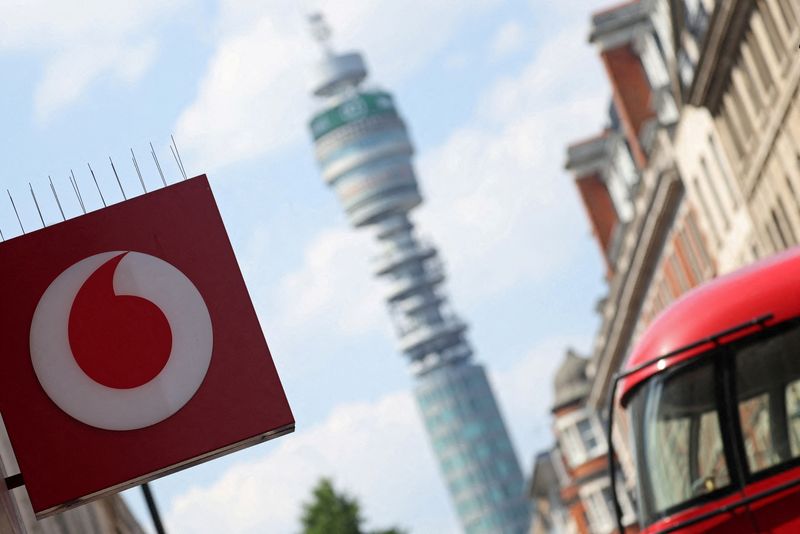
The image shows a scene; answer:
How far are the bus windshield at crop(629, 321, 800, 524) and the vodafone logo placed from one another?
→ 4.53 metres

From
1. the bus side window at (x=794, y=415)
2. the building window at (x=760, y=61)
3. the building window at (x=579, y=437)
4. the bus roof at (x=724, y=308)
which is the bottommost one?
the building window at (x=579, y=437)

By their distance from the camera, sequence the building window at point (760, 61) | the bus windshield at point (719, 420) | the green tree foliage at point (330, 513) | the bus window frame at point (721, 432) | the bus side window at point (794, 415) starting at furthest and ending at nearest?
the green tree foliage at point (330, 513)
the building window at point (760, 61)
the bus window frame at point (721, 432)
the bus windshield at point (719, 420)
the bus side window at point (794, 415)

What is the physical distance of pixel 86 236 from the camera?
11.9m

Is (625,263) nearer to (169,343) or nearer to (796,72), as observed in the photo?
(796,72)

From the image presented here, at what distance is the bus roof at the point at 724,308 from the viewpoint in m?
Result: 14.3

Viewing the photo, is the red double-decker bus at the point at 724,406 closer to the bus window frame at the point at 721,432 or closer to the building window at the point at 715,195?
the bus window frame at the point at 721,432

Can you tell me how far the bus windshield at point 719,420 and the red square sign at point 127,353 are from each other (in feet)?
13.5

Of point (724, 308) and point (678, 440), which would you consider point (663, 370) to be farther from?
point (724, 308)

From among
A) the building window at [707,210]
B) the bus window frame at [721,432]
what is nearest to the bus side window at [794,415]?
the bus window frame at [721,432]

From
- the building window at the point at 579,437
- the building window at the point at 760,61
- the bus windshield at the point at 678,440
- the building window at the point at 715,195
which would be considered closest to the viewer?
the bus windshield at the point at 678,440

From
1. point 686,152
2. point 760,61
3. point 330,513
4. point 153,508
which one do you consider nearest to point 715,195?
point 686,152

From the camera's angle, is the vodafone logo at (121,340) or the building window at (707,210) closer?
the vodafone logo at (121,340)

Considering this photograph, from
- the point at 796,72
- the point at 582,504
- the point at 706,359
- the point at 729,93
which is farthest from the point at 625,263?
the point at 706,359

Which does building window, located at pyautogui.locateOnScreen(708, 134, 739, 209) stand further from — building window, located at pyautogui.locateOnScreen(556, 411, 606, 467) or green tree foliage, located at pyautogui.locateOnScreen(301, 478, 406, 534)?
building window, located at pyautogui.locateOnScreen(556, 411, 606, 467)
